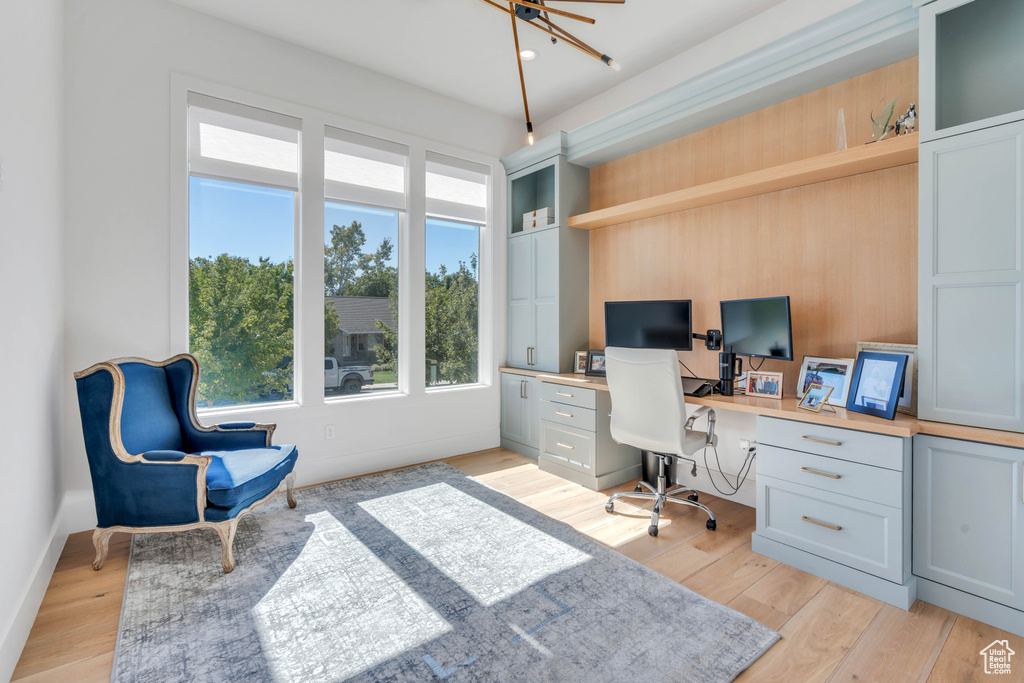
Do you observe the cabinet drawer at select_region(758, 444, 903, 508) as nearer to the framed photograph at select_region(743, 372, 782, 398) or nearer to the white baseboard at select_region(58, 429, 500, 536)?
the framed photograph at select_region(743, 372, 782, 398)

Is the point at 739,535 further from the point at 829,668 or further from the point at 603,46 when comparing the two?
the point at 603,46

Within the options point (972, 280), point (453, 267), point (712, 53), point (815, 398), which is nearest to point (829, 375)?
point (815, 398)

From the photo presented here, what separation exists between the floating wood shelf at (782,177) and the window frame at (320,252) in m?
1.35

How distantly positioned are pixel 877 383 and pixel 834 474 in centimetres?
50

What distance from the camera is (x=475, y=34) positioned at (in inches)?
128

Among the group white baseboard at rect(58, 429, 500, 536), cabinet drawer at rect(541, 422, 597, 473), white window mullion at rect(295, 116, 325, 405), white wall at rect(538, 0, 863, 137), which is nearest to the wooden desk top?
cabinet drawer at rect(541, 422, 597, 473)

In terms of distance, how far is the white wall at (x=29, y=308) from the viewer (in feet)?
5.55

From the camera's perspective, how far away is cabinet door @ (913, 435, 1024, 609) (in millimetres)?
1840

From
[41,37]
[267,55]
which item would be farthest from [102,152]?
[267,55]

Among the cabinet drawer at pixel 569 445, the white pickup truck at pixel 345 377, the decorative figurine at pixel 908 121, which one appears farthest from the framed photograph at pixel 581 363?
the decorative figurine at pixel 908 121

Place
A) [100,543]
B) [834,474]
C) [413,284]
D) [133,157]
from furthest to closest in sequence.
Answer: [413,284] < [133,157] < [100,543] < [834,474]

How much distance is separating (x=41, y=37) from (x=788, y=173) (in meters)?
3.92

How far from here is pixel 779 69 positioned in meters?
2.71

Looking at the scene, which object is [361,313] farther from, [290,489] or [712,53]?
[712,53]
